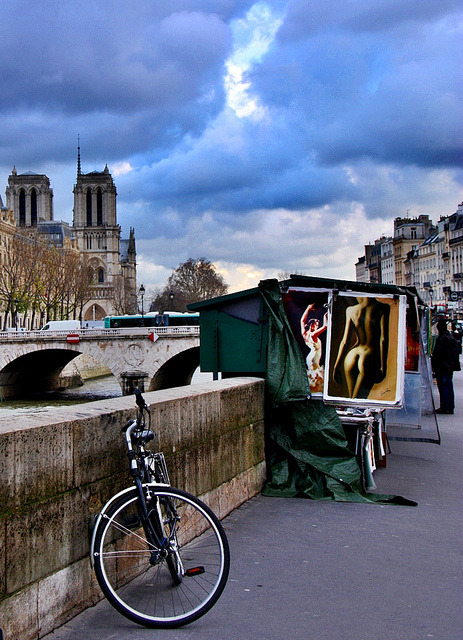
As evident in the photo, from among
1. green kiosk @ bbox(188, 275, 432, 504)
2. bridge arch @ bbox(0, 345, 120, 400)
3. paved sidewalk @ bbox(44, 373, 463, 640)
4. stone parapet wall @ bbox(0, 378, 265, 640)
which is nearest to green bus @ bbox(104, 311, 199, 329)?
bridge arch @ bbox(0, 345, 120, 400)

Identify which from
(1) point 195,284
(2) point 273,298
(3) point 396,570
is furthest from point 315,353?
(1) point 195,284

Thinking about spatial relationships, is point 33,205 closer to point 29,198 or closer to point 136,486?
point 29,198

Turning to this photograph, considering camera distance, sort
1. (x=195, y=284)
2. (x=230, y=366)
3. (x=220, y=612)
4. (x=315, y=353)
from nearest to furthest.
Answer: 1. (x=220, y=612)
2. (x=315, y=353)
3. (x=230, y=366)
4. (x=195, y=284)

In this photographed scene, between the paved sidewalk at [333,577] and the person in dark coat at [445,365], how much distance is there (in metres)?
7.36

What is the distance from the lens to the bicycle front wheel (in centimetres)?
408

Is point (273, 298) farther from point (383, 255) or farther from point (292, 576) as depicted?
point (383, 255)

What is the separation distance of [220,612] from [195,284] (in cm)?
11891

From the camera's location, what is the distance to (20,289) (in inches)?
2790

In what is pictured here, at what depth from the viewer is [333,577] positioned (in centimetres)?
498

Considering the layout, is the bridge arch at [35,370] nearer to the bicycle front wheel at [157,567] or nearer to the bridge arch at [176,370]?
the bridge arch at [176,370]

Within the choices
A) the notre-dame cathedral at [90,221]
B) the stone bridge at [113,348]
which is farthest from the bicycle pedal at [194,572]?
the notre-dame cathedral at [90,221]

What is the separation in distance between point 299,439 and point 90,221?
479 feet

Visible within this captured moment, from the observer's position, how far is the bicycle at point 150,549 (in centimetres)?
410

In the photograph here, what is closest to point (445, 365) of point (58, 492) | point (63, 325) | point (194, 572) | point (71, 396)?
point (194, 572)
